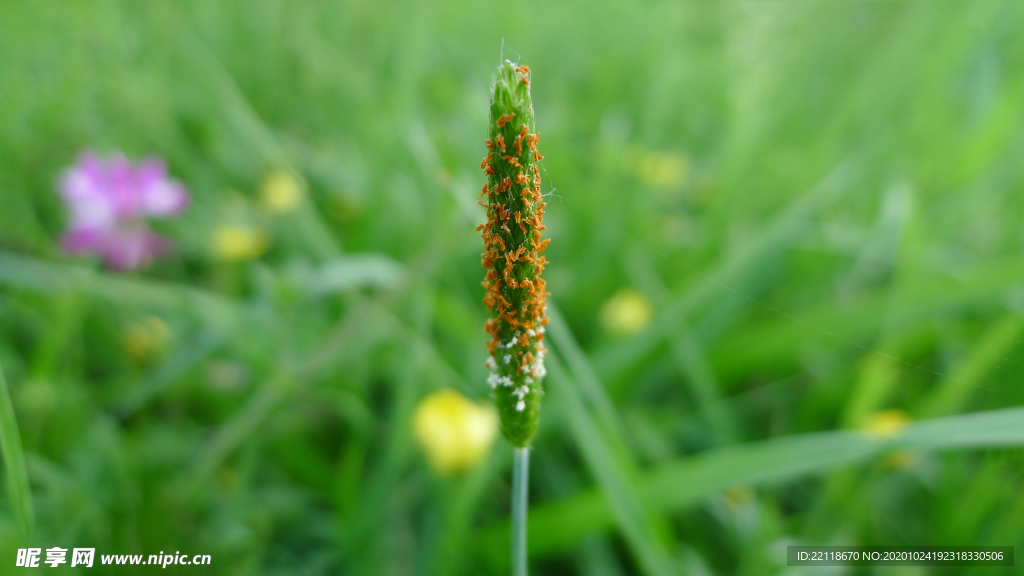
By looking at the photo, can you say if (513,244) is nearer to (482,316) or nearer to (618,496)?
(618,496)

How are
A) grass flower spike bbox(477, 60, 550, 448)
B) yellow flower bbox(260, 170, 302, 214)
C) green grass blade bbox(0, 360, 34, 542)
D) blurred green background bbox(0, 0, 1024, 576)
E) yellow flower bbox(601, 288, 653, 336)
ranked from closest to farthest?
grass flower spike bbox(477, 60, 550, 448)
green grass blade bbox(0, 360, 34, 542)
blurred green background bbox(0, 0, 1024, 576)
yellow flower bbox(601, 288, 653, 336)
yellow flower bbox(260, 170, 302, 214)

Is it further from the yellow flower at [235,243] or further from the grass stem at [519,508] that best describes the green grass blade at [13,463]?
the yellow flower at [235,243]

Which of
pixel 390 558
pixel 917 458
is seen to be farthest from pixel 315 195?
pixel 917 458

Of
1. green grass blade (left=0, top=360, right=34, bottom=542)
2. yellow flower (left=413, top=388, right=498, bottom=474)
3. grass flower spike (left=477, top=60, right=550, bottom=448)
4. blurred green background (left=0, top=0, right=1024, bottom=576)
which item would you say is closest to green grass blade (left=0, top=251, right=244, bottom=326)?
blurred green background (left=0, top=0, right=1024, bottom=576)

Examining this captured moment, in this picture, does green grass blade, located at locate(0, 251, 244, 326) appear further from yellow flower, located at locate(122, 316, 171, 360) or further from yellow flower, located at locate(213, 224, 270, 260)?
yellow flower, located at locate(213, 224, 270, 260)

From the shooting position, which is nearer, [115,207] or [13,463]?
[13,463]

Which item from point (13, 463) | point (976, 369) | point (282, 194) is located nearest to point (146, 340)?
point (282, 194)

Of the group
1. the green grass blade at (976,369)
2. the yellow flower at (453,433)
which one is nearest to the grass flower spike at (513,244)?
the yellow flower at (453,433)
